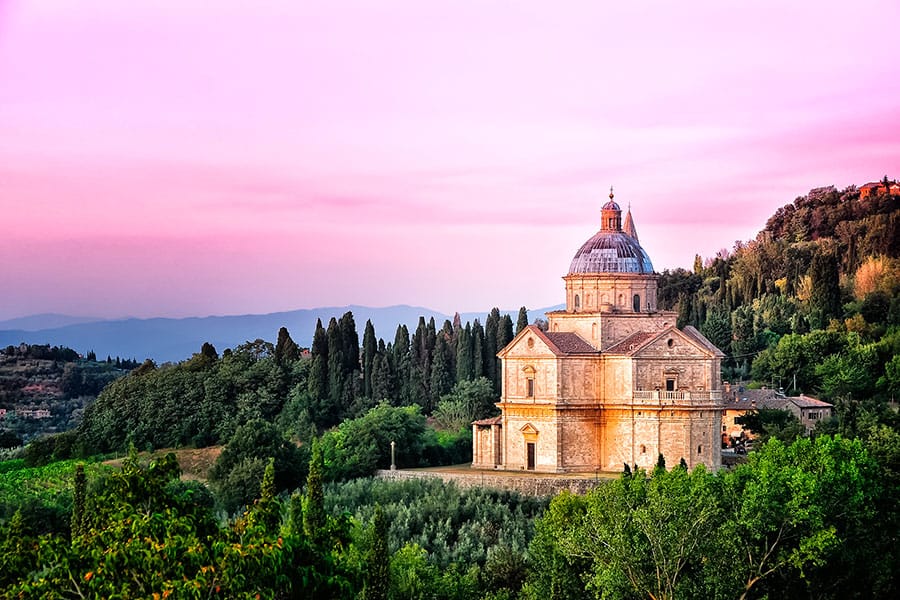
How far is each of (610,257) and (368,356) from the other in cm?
1862

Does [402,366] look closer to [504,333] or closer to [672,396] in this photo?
[504,333]

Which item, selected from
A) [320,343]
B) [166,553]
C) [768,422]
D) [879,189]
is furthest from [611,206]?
[879,189]

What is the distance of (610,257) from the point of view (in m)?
48.5

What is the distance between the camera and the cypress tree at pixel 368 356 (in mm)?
62781

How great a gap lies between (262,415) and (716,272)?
38.3 metres

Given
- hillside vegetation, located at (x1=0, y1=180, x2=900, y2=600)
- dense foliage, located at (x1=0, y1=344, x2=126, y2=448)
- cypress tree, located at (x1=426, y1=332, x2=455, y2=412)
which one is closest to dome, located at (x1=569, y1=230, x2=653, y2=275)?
hillside vegetation, located at (x1=0, y1=180, x2=900, y2=600)

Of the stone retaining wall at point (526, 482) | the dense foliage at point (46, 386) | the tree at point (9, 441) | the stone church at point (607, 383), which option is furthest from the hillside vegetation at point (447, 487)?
the dense foliage at point (46, 386)

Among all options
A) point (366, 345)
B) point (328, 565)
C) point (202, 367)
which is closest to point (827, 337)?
point (366, 345)

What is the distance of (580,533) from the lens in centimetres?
3170

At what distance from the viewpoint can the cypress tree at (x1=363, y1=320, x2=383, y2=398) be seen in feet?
206

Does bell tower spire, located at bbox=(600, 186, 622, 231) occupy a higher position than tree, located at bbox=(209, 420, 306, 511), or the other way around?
bell tower spire, located at bbox=(600, 186, 622, 231)

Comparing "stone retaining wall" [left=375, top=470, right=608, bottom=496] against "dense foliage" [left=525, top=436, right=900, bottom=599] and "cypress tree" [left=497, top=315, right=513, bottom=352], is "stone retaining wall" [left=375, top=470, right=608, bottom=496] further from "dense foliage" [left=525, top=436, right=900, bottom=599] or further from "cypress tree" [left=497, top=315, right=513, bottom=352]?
"cypress tree" [left=497, top=315, right=513, bottom=352]

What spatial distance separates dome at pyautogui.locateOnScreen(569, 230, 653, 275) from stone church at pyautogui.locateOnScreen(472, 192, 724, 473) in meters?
0.04

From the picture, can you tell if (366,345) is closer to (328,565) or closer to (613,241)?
(613,241)
